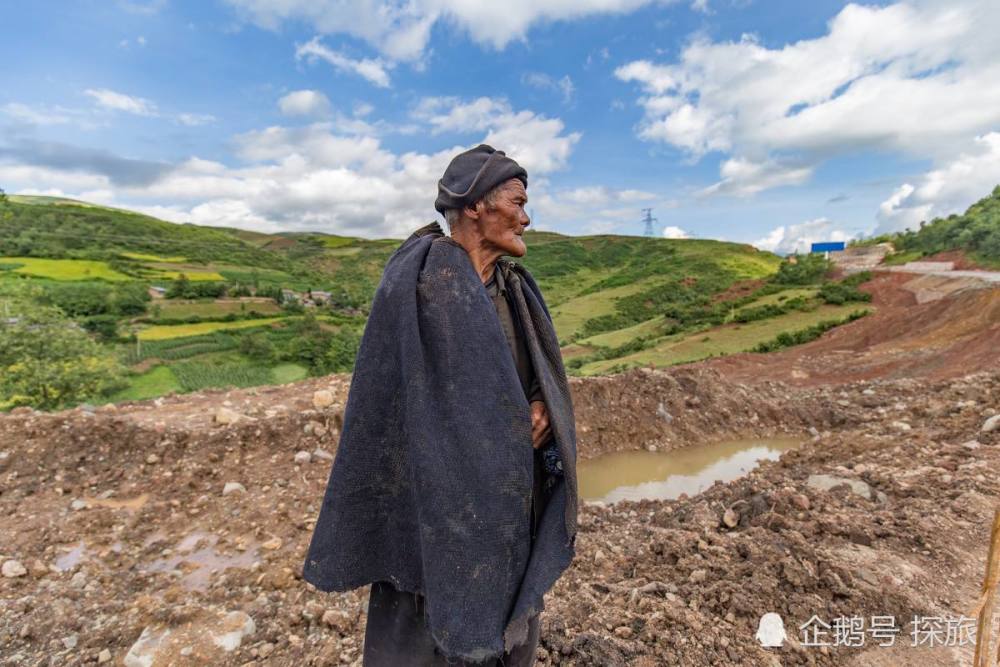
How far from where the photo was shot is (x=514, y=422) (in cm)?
114

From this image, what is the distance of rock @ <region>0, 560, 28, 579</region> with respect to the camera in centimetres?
335

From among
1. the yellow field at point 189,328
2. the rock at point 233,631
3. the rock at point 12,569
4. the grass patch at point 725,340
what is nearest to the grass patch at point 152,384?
the yellow field at point 189,328

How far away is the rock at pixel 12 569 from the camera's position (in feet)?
11.0

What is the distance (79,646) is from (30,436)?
11.6 ft

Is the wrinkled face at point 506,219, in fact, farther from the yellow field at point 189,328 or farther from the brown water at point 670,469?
the yellow field at point 189,328

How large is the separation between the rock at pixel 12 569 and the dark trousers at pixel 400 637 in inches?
151

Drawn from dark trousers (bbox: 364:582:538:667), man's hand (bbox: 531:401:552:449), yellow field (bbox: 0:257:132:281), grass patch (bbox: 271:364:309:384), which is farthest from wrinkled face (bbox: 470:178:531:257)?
yellow field (bbox: 0:257:132:281)

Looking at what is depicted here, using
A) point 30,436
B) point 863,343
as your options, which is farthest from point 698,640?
point 863,343

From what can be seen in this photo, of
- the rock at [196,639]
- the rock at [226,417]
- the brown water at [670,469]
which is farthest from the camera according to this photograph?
the brown water at [670,469]

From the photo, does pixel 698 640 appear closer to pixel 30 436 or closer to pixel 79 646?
pixel 79 646

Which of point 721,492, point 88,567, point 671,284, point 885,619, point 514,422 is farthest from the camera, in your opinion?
point 671,284

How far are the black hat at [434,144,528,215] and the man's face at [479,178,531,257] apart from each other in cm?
3

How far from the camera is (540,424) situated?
128cm

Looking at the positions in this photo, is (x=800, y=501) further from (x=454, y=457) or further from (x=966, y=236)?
(x=966, y=236)
